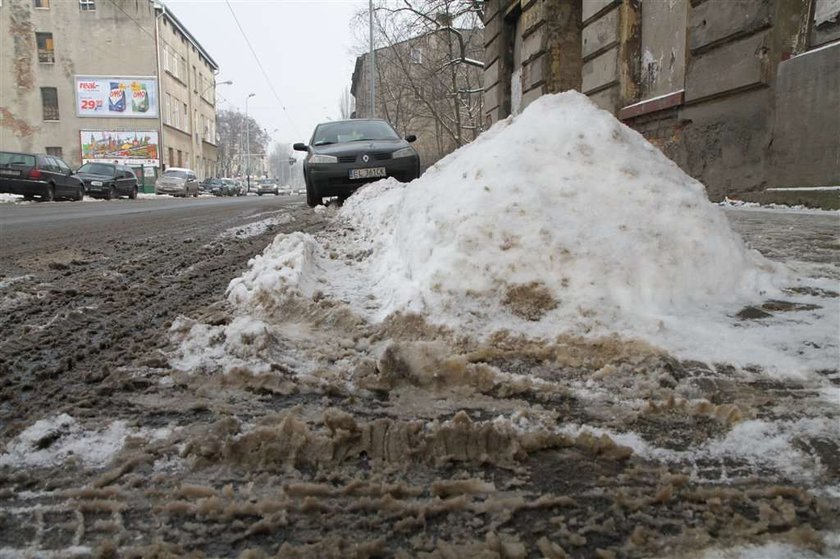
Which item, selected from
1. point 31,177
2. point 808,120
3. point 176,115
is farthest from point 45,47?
point 808,120

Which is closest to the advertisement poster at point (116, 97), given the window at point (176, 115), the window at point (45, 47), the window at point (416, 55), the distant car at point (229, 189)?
the window at point (45, 47)

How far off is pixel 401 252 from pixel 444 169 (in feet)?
2.67

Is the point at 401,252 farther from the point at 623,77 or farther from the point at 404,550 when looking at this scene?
the point at 623,77

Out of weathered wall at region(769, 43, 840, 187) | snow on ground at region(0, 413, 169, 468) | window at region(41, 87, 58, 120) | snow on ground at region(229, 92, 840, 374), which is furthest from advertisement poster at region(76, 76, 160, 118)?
snow on ground at region(0, 413, 169, 468)

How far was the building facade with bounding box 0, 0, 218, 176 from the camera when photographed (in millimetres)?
38188

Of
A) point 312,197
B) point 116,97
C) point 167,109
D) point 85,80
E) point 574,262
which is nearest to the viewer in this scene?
point 574,262

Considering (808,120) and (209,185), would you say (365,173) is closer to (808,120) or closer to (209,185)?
(808,120)

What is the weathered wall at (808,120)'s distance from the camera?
5637mm

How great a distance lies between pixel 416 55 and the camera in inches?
1077

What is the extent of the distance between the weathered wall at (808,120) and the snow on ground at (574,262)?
3.67m

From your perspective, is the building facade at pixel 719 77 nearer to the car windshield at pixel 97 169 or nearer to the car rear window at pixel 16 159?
the car rear window at pixel 16 159

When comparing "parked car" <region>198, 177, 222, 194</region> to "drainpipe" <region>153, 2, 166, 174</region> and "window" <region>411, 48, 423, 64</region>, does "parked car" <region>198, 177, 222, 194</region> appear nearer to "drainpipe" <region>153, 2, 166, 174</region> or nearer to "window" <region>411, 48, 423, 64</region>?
"drainpipe" <region>153, 2, 166, 174</region>

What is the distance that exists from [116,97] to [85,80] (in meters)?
2.16

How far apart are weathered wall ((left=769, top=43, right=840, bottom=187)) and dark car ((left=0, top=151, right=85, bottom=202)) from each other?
21475 millimetres
